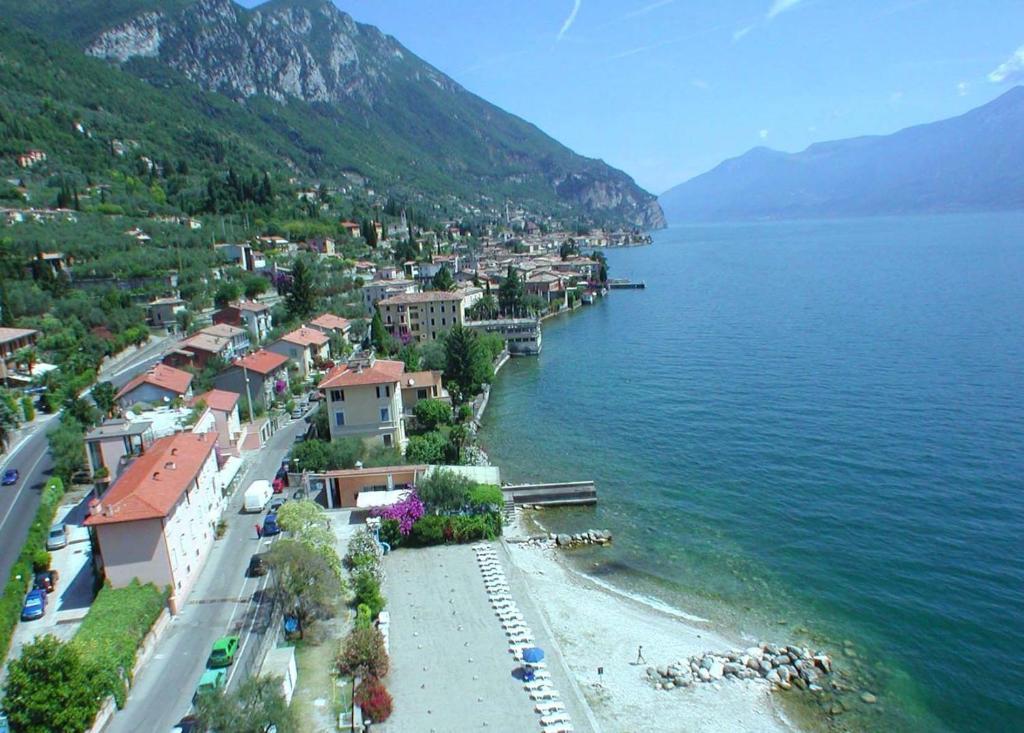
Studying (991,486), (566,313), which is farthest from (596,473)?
(566,313)

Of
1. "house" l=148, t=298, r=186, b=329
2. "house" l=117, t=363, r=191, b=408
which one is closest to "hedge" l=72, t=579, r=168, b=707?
"house" l=117, t=363, r=191, b=408

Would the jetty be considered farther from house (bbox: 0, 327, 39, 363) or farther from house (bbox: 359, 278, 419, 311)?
house (bbox: 0, 327, 39, 363)

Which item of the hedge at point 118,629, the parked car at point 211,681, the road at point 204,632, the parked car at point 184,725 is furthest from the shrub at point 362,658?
the hedge at point 118,629

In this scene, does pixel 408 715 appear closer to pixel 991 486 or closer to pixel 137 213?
pixel 991 486

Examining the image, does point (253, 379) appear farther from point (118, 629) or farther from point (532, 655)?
point (532, 655)

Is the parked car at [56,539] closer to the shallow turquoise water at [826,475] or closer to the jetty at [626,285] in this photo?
the shallow turquoise water at [826,475]

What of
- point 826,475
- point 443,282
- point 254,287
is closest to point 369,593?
point 826,475
